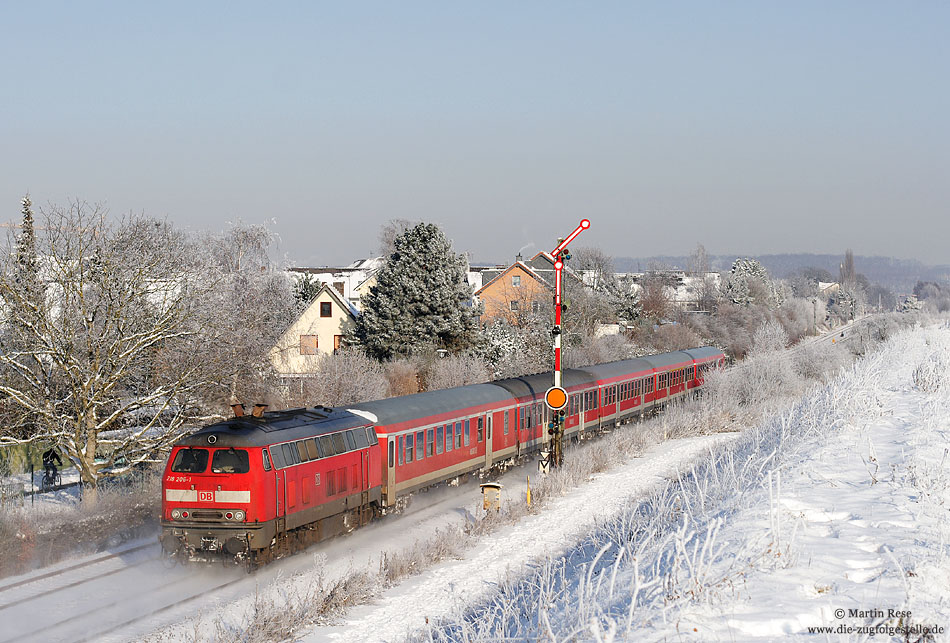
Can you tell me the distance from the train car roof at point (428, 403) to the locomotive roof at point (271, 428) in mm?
1398

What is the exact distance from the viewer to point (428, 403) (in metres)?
22.3

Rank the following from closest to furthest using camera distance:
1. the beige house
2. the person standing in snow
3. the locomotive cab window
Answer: the locomotive cab window, the person standing in snow, the beige house

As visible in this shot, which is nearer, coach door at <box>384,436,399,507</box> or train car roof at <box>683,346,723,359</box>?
coach door at <box>384,436,399,507</box>

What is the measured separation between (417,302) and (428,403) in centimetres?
2666

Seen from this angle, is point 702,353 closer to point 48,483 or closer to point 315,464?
point 48,483

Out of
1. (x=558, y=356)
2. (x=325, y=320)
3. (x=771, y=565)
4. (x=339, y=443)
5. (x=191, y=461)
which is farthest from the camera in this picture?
(x=325, y=320)

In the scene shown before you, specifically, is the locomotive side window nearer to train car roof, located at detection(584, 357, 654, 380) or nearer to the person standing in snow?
the person standing in snow

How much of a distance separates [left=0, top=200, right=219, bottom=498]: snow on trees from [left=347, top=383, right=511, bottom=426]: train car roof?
632 centimetres

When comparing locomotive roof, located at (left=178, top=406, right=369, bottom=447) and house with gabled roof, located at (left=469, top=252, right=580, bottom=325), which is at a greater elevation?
house with gabled roof, located at (left=469, top=252, right=580, bottom=325)

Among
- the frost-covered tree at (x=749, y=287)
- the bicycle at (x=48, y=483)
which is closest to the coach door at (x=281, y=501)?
the bicycle at (x=48, y=483)

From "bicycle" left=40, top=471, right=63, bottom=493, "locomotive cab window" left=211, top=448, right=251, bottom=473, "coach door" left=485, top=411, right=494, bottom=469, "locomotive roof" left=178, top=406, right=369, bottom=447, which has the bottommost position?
"bicycle" left=40, top=471, right=63, bottom=493

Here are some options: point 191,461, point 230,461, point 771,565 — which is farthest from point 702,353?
point 771,565

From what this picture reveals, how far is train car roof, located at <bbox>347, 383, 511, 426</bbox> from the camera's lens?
2014cm

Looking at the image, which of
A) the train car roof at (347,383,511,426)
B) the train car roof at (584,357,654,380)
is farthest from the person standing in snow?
the train car roof at (584,357,654,380)
